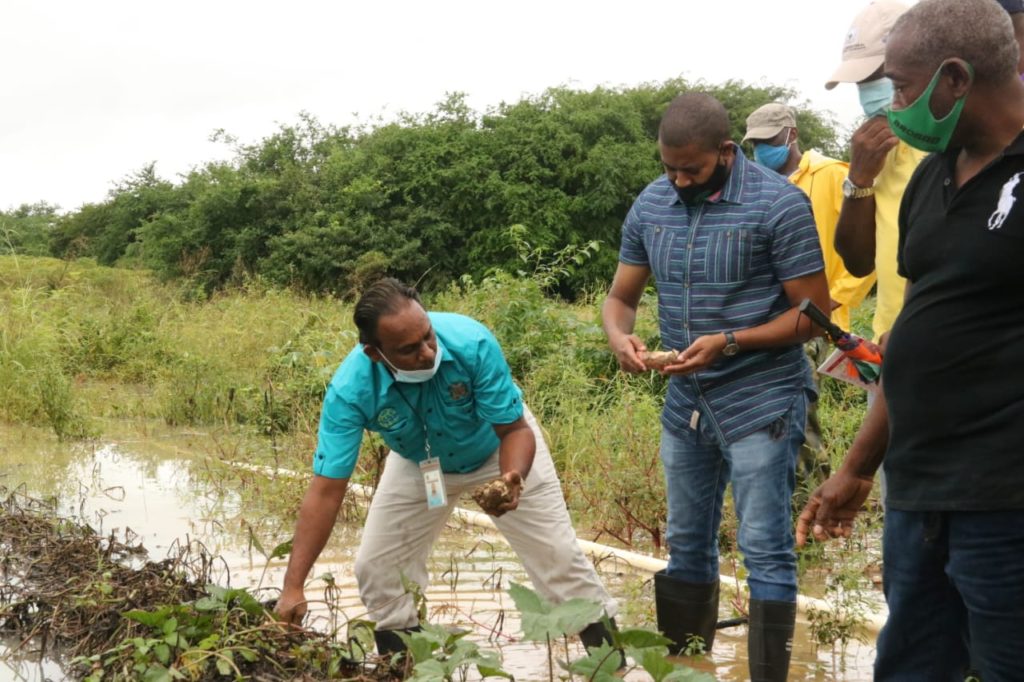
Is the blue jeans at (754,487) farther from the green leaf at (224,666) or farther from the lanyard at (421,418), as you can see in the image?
the green leaf at (224,666)

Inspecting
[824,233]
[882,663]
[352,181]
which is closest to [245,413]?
[824,233]

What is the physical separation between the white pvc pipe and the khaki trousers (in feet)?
3.19

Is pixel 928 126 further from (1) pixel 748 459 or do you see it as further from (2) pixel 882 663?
(1) pixel 748 459

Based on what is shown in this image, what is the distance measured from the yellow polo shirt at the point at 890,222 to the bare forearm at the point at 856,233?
144mm

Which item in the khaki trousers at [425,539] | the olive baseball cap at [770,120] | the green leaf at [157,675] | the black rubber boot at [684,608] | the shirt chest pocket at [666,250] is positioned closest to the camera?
the green leaf at [157,675]

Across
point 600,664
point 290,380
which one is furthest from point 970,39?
point 290,380

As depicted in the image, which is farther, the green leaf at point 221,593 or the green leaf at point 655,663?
the green leaf at point 221,593

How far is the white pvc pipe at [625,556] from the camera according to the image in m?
4.93

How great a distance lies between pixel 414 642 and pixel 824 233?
9.11ft

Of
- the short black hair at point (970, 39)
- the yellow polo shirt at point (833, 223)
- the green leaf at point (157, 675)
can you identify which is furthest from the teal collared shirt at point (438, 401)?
the short black hair at point (970, 39)

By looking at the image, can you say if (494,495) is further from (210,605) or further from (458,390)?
(210,605)

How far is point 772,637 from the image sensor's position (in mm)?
4066

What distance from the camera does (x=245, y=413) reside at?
1128cm

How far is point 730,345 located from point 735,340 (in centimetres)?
2
